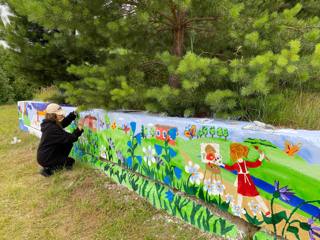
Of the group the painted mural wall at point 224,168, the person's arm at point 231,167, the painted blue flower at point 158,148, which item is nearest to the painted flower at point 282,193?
the painted mural wall at point 224,168

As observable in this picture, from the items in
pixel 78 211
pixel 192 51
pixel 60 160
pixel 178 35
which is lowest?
pixel 78 211

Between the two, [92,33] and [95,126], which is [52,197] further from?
[92,33]

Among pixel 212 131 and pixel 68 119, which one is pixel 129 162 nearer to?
pixel 212 131

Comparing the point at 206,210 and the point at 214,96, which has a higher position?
the point at 214,96

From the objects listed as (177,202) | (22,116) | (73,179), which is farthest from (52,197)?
(22,116)

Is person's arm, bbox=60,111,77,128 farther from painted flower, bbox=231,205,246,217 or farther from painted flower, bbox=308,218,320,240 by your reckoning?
painted flower, bbox=308,218,320,240

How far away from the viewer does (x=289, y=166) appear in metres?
2.02

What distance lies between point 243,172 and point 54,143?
3.19m

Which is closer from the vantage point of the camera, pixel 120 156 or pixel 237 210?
pixel 237 210

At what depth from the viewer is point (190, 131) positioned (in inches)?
111

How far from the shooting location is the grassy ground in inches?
117

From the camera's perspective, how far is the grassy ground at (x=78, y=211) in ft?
9.75

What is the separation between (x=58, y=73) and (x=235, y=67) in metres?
4.80

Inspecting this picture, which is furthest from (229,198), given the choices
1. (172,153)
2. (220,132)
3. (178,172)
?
(172,153)
